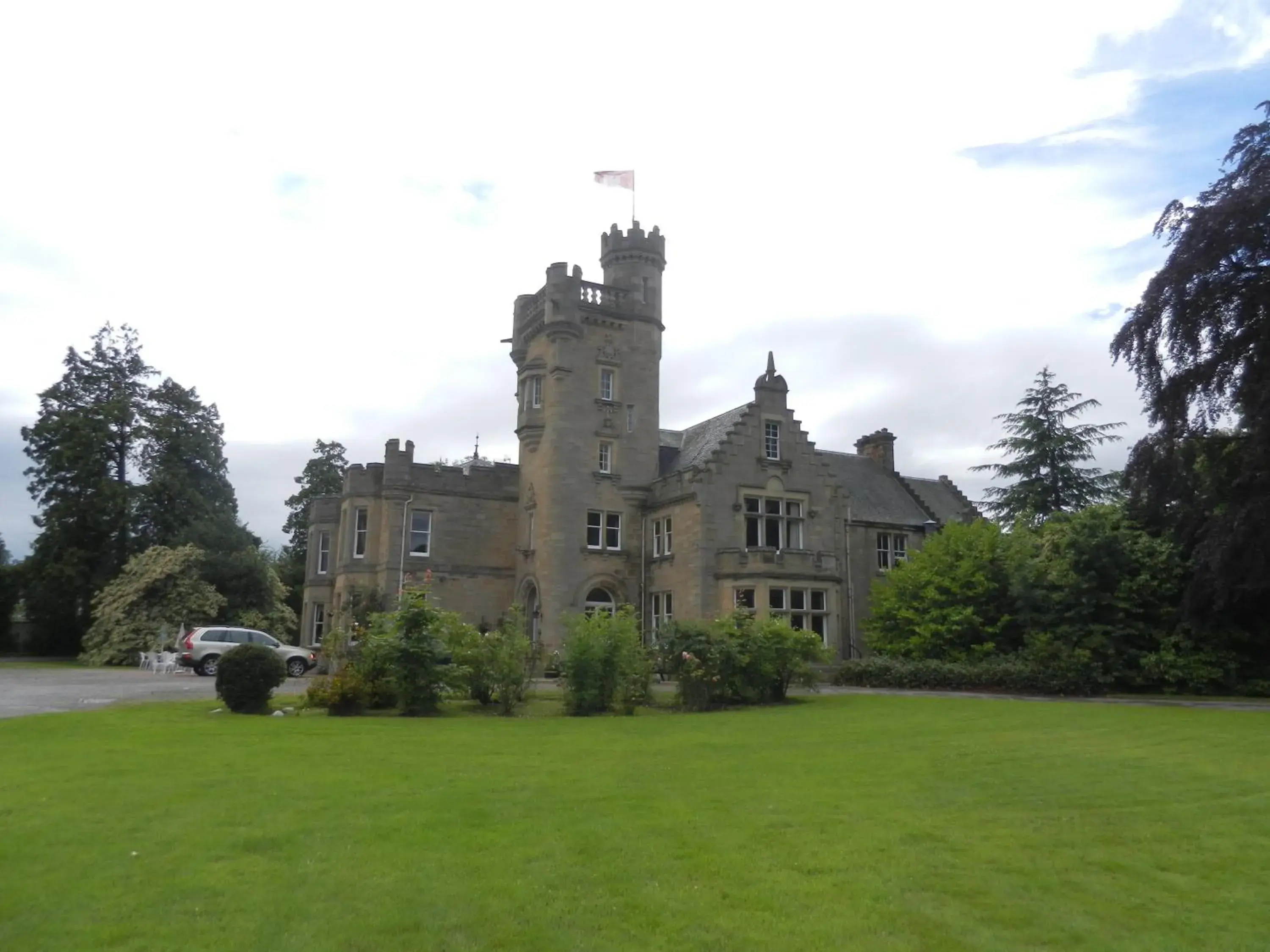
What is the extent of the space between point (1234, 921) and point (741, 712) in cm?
1510

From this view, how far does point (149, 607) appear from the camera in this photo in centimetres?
4556

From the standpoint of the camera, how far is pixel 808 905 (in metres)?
7.20

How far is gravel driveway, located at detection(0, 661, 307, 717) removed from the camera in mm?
21781

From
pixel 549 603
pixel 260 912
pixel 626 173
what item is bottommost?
pixel 260 912

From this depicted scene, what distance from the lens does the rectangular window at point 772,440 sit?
133ft

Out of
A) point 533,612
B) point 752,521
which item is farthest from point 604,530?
point 752,521

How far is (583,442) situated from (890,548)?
15.3 metres

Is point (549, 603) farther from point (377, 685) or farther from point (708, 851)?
point (708, 851)

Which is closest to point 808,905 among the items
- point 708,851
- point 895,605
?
point 708,851

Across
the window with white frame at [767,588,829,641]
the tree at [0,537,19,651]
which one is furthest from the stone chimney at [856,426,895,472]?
the tree at [0,537,19,651]

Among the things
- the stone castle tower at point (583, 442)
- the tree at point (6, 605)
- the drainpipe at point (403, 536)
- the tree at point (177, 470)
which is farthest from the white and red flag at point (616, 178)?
the tree at point (6, 605)

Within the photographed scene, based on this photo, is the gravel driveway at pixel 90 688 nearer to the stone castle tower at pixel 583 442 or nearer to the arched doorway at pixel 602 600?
the stone castle tower at pixel 583 442

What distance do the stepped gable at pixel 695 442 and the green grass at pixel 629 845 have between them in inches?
1025

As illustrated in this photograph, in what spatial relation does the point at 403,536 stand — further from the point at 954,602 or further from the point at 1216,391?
the point at 1216,391
